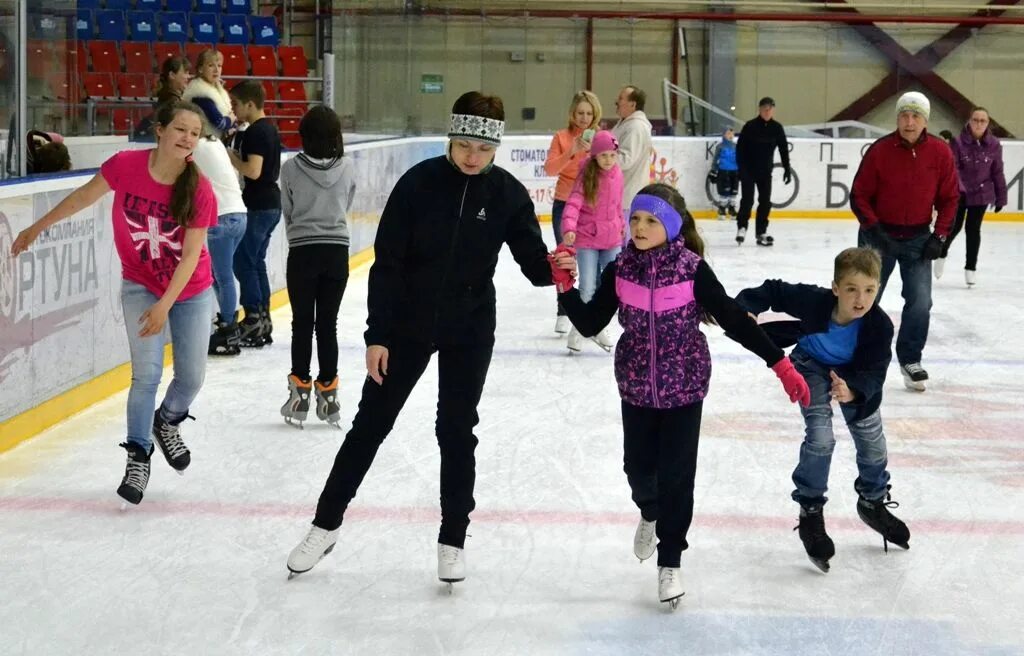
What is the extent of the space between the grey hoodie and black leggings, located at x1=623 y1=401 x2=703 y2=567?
238cm

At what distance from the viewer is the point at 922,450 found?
18.7 ft

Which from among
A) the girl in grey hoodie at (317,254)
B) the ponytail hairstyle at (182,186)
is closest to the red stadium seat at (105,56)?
the girl in grey hoodie at (317,254)

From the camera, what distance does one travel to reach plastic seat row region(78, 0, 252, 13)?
54.7 ft

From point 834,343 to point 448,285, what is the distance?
111cm

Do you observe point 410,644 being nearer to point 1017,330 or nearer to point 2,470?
point 2,470

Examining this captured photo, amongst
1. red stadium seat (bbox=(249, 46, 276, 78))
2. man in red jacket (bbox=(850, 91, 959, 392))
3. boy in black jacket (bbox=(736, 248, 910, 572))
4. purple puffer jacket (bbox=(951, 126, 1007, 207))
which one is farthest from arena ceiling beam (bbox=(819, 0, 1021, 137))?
boy in black jacket (bbox=(736, 248, 910, 572))

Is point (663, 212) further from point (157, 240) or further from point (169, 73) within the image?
point (169, 73)

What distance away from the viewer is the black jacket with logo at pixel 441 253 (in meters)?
3.68

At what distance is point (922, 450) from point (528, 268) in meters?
A: 2.54

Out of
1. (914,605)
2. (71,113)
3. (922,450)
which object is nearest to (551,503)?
(914,605)

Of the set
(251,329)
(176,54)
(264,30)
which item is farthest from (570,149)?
(264,30)

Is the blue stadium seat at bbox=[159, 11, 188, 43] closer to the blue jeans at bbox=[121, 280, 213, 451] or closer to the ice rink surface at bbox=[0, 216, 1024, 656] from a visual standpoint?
the ice rink surface at bbox=[0, 216, 1024, 656]

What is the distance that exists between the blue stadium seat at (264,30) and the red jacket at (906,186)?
1153 centimetres

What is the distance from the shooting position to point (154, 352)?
4.55m
